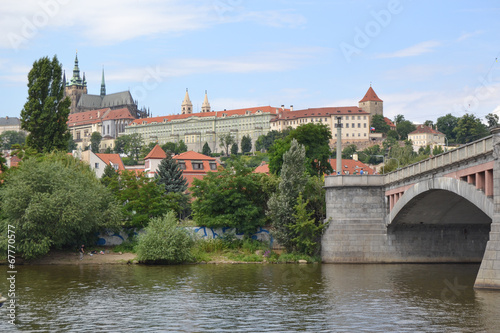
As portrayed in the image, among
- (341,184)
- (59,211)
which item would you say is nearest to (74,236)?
(59,211)

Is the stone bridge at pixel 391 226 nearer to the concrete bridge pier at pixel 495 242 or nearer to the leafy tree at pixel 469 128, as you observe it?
the concrete bridge pier at pixel 495 242

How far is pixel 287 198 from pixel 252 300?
1909cm

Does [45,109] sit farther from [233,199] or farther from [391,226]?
[391,226]

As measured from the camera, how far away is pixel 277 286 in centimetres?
4041

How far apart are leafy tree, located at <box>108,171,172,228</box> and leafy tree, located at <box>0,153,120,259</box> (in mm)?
2544

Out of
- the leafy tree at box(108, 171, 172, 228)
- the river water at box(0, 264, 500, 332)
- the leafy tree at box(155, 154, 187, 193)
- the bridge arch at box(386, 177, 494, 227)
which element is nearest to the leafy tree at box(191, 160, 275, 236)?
the leafy tree at box(108, 171, 172, 228)

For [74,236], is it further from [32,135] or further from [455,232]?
[455,232]

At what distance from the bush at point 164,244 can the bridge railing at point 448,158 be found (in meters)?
16.2

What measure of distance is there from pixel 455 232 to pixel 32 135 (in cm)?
4616

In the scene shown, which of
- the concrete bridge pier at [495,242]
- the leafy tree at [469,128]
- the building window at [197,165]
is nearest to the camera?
the concrete bridge pier at [495,242]

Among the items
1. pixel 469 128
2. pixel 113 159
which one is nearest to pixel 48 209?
pixel 113 159

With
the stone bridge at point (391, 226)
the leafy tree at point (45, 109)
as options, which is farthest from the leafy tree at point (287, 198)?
the leafy tree at point (45, 109)

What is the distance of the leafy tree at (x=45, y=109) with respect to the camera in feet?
245

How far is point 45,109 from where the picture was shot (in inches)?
2931
